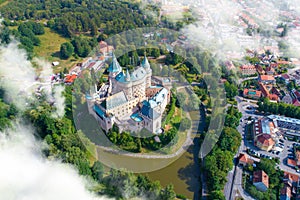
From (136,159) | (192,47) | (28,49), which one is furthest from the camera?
(192,47)

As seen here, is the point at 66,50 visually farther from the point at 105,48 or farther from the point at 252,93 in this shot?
the point at 252,93

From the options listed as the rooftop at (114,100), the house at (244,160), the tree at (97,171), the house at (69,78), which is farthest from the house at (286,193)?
the house at (69,78)

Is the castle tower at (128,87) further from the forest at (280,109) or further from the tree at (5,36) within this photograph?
the tree at (5,36)

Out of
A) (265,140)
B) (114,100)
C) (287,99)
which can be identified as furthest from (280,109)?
(114,100)

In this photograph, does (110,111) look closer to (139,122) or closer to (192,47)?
(139,122)

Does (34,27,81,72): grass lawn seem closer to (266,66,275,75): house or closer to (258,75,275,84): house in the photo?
(258,75,275,84): house

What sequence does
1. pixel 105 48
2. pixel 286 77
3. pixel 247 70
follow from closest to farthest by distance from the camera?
1. pixel 286 77
2. pixel 247 70
3. pixel 105 48

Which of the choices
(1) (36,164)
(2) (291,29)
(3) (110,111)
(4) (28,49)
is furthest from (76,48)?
(2) (291,29)

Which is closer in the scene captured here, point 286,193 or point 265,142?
point 286,193
